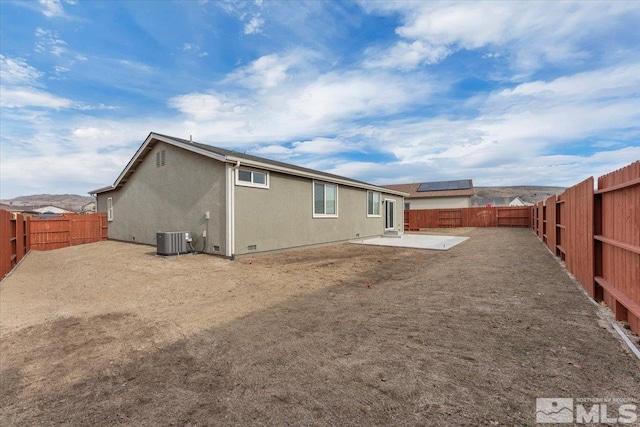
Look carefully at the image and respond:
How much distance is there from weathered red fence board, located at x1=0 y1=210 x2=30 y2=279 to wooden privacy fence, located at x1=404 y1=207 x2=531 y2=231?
24.1 meters

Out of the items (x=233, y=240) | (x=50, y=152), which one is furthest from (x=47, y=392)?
(x=50, y=152)

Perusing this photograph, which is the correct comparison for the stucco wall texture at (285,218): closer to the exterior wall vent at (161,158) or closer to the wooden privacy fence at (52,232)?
the exterior wall vent at (161,158)

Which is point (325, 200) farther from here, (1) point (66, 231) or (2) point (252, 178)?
(1) point (66, 231)

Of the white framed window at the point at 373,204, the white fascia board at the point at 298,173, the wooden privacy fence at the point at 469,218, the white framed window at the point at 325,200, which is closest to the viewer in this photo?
the white fascia board at the point at 298,173

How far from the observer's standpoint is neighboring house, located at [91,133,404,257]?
915 cm

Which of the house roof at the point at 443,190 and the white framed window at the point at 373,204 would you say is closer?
the white framed window at the point at 373,204

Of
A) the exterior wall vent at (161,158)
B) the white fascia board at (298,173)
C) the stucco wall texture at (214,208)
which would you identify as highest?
the exterior wall vent at (161,158)

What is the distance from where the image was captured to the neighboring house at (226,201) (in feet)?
30.0

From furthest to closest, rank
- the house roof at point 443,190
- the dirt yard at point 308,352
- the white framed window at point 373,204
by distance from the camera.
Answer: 1. the house roof at point 443,190
2. the white framed window at point 373,204
3. the dirt yard at point 308,352

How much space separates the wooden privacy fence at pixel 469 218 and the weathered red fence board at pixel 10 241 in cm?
2412

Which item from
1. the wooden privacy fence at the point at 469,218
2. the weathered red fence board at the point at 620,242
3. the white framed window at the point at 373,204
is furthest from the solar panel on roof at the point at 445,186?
the weathered red fence board at the point at 620,242

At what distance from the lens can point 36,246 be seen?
1383 cm

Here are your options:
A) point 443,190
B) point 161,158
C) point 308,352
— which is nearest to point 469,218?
point 443,190

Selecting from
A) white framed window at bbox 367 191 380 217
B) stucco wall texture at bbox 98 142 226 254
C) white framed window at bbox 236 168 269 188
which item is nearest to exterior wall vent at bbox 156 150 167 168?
stucco wall texture at bbox 98 142 226 254
